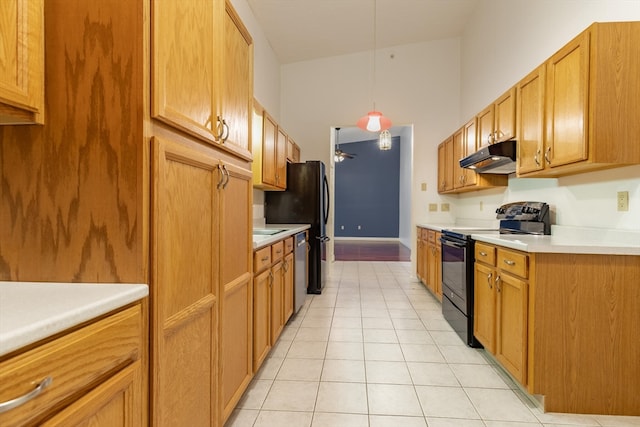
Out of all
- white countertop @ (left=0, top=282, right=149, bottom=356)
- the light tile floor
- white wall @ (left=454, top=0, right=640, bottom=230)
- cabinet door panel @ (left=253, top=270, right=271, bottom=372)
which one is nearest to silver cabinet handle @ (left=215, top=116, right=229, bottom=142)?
white countertop @ (left=0, top=282, right=149, bottom=356)

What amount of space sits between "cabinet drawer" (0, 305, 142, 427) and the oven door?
7.91 ft

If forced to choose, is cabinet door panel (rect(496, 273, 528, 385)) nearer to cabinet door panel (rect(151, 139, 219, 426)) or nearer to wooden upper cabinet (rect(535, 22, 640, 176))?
wooden upper cabinet (rect(535, 22, 640, 176))

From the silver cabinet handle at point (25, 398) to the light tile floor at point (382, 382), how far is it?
4.12 ft

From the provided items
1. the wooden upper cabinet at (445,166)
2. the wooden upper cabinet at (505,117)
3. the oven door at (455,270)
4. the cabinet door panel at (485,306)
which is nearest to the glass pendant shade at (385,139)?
the wooden upper cabinet at (445,166)

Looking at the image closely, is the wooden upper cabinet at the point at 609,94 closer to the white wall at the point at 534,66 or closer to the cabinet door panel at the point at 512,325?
the white wall at the point at 534,66

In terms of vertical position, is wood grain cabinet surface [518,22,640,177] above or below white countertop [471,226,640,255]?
above

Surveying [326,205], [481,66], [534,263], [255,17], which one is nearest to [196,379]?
[534,263]

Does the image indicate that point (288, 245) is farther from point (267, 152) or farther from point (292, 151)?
point (292, 151)

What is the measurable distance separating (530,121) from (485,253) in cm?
101

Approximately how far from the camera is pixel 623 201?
1.87 meters

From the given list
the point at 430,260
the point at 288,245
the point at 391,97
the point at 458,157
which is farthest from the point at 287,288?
the point at 391,97

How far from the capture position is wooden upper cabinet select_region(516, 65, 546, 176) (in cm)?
220

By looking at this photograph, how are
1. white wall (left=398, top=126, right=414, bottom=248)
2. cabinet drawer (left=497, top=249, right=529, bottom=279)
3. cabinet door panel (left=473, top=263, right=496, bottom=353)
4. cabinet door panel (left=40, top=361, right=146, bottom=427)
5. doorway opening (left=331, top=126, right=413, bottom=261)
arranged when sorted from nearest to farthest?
1. cabinet door panel (left=40, top=361, right=146, bottom=427)
2. cabinet drawer (left=497, top=249, right=529, bottom=279)
3. cabinet door panel (left=473, top=263, right=496, bottom=353)
4. white wall (left=398, top=126, right=414, bottom=248)
5. doorway opening (left=331, top=126, right=413, bottom=261)

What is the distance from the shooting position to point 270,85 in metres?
4.57
